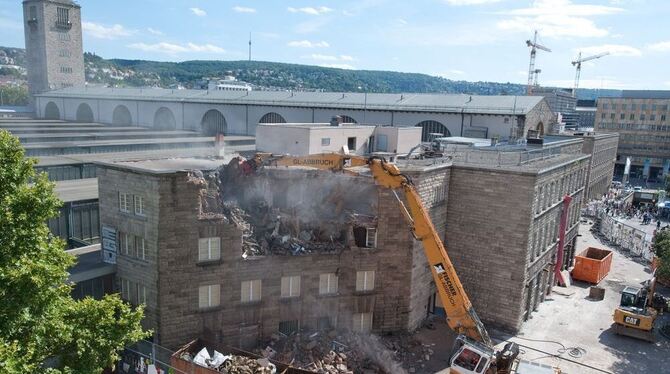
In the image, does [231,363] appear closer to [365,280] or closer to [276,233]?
[276,233]

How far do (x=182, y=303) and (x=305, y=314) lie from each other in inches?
269

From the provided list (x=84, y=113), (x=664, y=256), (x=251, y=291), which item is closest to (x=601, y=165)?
(x=664, y=256)

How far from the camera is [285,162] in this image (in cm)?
2720

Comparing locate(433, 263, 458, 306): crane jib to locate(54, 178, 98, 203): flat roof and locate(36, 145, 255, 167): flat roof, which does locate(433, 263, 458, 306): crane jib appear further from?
locate(54, 178, 98, 203): flat roof

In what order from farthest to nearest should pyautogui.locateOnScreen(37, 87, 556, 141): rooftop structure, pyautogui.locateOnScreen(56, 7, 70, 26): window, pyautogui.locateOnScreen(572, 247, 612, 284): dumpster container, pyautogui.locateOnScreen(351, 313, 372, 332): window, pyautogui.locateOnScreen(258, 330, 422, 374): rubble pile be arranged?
pyautogui.locateOnScreen(56, 7, 70, 26): window, pyautogui.locateOnScreen(37, 87, 556, 141): rooftop structure, pyautogui.locateOnScreen(572, 247, 612, 284): dumpster container, pyautogui.locateOnScreen(351, 313, 372, 332): window, pyautogui.locateOnScreen(258, 330, 422, 374): rubble pile

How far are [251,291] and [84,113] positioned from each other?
81.7 m

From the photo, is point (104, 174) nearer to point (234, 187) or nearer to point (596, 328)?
point (234, 187)

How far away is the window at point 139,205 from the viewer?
966 inches

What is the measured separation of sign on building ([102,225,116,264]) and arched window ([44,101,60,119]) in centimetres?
8346

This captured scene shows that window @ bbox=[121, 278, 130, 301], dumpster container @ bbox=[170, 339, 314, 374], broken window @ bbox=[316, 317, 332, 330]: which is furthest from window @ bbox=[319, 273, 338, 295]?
window @ bbox=[121, 278, 130, 301]

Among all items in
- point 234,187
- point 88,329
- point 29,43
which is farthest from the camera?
point 29,43

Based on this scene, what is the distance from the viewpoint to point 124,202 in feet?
83.8

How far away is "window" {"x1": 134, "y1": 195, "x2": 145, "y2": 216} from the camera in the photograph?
2455 centimetres

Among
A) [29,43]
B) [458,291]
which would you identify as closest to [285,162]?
[458,291]
